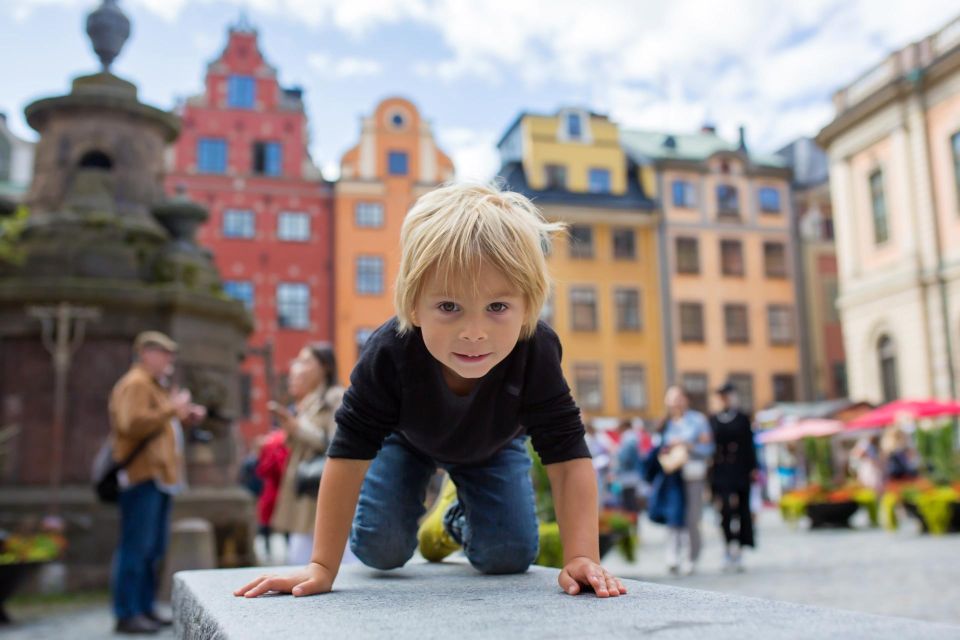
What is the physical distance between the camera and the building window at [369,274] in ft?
113

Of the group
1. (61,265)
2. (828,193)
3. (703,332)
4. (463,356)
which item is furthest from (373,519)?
(828,193)

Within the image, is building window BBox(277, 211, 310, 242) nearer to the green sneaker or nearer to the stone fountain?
the stone fountain

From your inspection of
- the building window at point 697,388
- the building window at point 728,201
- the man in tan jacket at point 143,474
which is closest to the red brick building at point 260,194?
the building window at point 697,388

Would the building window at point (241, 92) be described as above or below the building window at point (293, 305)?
above

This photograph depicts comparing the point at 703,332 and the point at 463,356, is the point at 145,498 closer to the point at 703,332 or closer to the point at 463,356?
the point at 463,356

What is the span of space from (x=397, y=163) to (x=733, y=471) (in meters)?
26.8

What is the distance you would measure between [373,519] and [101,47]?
35.2ft

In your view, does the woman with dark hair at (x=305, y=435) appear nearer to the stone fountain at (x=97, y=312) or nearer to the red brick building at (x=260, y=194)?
the stone fountain at (x=97, y=312)

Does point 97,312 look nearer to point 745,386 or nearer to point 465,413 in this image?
point 465,413

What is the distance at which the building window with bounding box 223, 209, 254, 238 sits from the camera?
1319 inches

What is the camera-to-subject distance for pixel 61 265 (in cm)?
1010

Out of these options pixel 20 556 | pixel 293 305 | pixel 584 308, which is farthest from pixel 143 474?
pixel 584 308

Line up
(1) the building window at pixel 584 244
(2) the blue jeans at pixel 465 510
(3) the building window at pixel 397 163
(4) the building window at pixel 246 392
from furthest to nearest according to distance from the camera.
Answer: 1. (1) the building window at pixel 584 244
2. (3) the building window at pixel 397 163
3. (4) the building window at pixel 246 392
4. (2) the blue jeans at pixel 465 510

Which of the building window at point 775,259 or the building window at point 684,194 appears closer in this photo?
the building window at point 684,194
